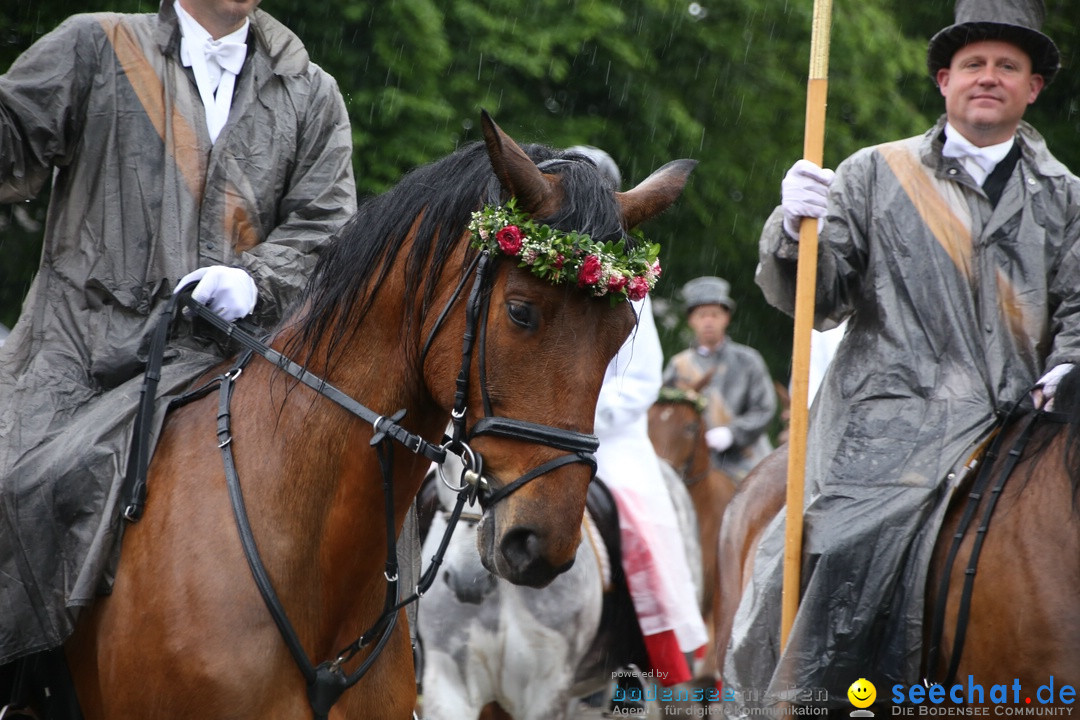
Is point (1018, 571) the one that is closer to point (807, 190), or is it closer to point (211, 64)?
point (807, 190)

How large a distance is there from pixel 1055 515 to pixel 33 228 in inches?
305

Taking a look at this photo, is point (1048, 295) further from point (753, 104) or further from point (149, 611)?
point (753, 104)

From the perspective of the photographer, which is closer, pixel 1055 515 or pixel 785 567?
pixel 1055 515

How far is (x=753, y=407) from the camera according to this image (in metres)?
12.7

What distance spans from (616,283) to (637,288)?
3.8 inches

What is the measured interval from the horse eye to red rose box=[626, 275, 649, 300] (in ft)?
0.78

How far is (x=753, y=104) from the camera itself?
14344mm

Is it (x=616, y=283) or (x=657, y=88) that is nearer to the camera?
(x=616, y=283)

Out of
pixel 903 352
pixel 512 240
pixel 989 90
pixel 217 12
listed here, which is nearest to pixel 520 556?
pixel 512 240

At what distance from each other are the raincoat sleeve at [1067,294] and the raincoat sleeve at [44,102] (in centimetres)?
331

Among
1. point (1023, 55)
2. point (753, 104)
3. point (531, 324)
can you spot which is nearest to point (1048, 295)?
point (1023, 55)

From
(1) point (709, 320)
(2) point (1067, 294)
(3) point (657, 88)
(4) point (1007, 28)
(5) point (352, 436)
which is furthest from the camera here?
(3) point (657, 88)

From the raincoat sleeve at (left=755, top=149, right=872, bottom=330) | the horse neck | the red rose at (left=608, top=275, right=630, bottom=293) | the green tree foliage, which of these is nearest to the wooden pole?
the raincoat sleeve at (left=755, top=149, right=872, bottom=330)

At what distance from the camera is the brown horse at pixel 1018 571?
4039mm
